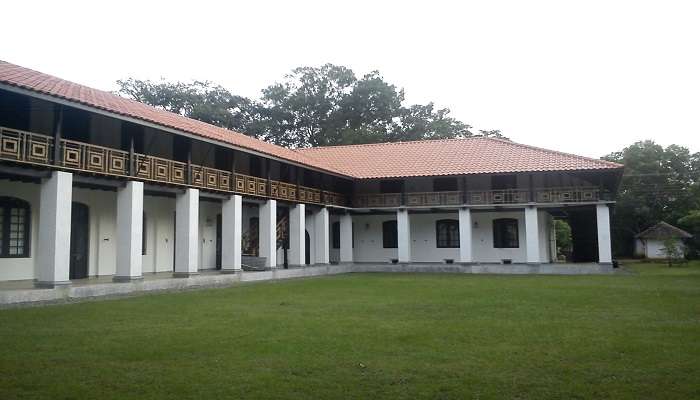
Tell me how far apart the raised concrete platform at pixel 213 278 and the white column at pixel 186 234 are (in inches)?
16.7

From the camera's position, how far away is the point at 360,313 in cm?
1095

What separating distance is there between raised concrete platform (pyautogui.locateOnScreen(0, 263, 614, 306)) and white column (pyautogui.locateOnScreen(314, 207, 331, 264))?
2.51ft

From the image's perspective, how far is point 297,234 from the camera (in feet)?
81.7

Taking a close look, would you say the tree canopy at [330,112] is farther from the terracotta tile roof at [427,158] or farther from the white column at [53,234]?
the white column at [53,234]

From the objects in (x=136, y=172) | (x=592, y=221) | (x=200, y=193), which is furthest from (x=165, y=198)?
(x=592, y=221)

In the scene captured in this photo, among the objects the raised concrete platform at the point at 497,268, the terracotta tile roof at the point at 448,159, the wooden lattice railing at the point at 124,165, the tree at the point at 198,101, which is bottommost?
the raised concrete platform at the point at 497,268

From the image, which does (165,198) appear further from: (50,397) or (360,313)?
(50,397)

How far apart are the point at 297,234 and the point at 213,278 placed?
6.62 metres

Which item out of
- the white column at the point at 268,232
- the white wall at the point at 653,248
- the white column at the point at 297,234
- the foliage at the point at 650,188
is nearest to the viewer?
the white column at the point at 268,232

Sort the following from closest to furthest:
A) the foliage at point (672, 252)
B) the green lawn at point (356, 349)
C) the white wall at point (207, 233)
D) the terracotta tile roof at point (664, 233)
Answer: the green lawn at point (356, 349) < the white wall at point (207, 233) < the foliage at point (672, 252) < the terracotta tile roof at point (664, 233)

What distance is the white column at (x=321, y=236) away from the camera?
26953 mm

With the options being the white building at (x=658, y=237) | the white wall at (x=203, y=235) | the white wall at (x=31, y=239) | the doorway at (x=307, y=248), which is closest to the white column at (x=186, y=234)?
the white wall at (x=203, y=235)

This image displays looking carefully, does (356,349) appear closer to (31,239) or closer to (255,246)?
(31,239)

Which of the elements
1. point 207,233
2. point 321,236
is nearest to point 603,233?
point 321,236
